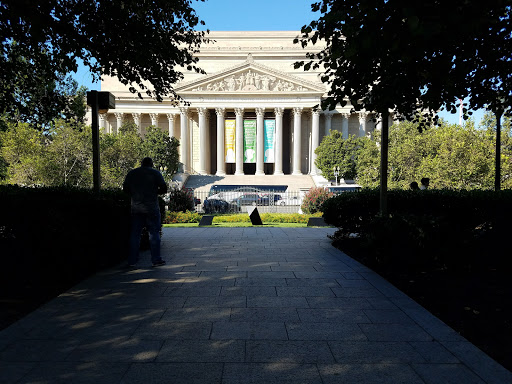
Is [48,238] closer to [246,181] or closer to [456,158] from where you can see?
[456,158]

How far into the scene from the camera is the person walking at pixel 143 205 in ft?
21.4

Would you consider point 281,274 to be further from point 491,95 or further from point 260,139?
point 260,139

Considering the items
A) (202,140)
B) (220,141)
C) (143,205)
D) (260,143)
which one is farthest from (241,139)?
(143,205)

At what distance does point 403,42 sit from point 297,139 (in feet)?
157

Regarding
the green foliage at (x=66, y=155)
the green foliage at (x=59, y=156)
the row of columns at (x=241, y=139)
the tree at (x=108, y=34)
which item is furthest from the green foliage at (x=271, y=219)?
the row of columns at (x=241, y=139)

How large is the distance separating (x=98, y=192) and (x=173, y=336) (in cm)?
464

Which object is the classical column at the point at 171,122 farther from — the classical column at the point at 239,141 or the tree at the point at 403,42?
the tree at the point at 403,42

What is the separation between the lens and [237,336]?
3527 millimetres

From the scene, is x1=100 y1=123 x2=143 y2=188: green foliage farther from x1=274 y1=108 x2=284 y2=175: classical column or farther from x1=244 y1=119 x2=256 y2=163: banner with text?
x1=274 y1=108 x2=284 y2=175: classical column

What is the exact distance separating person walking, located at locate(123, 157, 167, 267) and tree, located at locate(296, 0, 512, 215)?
3.40 meters

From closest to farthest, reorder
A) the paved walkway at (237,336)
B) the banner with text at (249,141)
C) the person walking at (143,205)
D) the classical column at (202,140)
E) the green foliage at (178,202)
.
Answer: the paved walkway at (237,336)
the person walking at (143,205)
the green foliage at (178,202)
the classical column at (202,140)
the banner with text at (249,141)

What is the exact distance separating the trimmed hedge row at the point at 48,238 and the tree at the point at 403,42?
409 centimetres

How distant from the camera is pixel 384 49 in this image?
13.6 feet

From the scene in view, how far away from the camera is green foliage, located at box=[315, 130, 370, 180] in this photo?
44438mm
